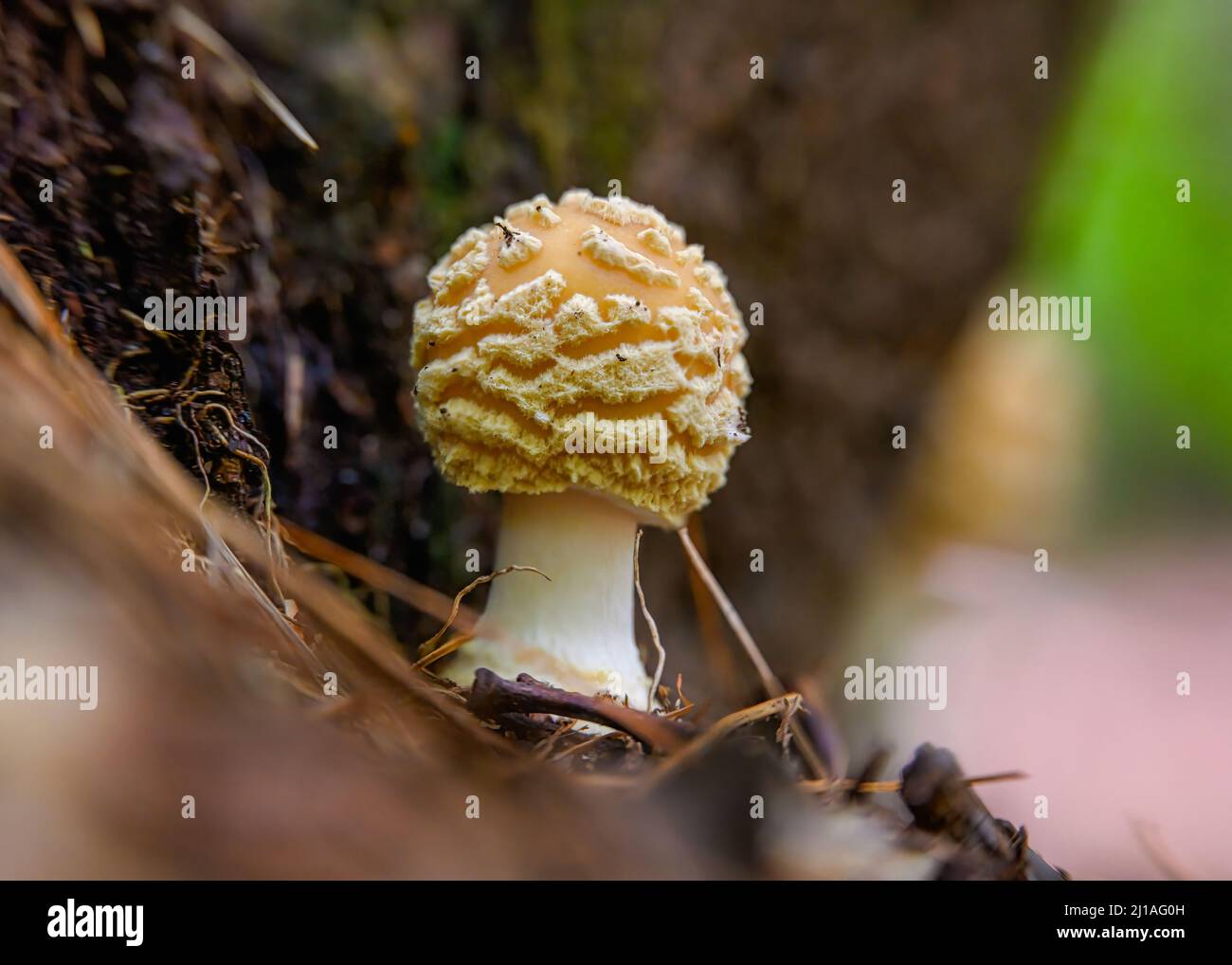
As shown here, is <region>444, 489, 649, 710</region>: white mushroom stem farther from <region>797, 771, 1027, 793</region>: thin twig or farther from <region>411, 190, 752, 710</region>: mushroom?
<region>797, 771, 1027, 793</region>: thin twig

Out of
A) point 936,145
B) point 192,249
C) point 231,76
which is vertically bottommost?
point 192,249

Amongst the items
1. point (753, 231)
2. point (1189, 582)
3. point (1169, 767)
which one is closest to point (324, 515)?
point (753, 231)

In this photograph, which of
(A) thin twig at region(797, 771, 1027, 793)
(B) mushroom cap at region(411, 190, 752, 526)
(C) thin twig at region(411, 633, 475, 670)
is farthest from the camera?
(C) thin twig at region(411, 633, 475, 670)

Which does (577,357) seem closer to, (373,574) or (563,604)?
(563,604)

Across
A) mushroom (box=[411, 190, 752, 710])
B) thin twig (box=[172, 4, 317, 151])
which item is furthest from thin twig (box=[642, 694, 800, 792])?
thin twig (box=[172, 4, 317, 151])

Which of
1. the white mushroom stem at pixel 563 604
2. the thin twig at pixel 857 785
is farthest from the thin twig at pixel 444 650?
the thin twig at pixel 857 785

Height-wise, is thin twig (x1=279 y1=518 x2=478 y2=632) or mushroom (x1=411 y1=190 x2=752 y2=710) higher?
mushroom (x1=411 y1=190 x2=752 y2=710)

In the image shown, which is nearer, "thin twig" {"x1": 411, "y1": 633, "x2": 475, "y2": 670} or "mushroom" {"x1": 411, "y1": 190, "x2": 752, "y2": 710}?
Result: "mushroom" {"x1": 411, "y1": 190, "x2": 752, "y2": 710}
